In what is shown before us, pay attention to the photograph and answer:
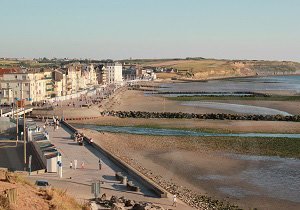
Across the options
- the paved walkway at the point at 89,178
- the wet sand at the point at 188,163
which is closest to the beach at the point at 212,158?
the wet sand at the point at 188,163

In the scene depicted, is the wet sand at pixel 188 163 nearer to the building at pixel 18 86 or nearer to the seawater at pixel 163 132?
the seawater at pixel 163 132

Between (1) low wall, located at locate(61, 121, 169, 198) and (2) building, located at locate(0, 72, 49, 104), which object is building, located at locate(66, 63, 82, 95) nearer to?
(2) building, located at locate(0, 72, 49, 104)

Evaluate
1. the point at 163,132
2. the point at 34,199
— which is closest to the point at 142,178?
the point at 34,199

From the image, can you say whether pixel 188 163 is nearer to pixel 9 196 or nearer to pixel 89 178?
pixel 89 178

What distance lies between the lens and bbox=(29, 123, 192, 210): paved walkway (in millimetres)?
20031

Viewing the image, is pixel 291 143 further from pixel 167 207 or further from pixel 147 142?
pixel 167 207

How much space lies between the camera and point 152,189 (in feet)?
69.8

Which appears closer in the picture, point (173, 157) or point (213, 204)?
point (213, 204)

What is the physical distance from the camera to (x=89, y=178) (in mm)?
23297

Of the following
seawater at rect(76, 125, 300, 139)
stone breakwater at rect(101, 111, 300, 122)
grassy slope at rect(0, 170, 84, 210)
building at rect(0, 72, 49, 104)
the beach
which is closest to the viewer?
grassy slope at rect(0, 170, 84, 210)

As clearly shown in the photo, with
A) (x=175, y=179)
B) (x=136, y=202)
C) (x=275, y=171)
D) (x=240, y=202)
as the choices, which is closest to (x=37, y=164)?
(x=175, y=179)

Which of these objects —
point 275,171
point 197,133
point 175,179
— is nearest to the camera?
point 175,179

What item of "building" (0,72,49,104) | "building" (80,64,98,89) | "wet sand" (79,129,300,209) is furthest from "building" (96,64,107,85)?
"wet sand" (79,129,300,209)

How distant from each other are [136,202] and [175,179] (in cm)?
775
